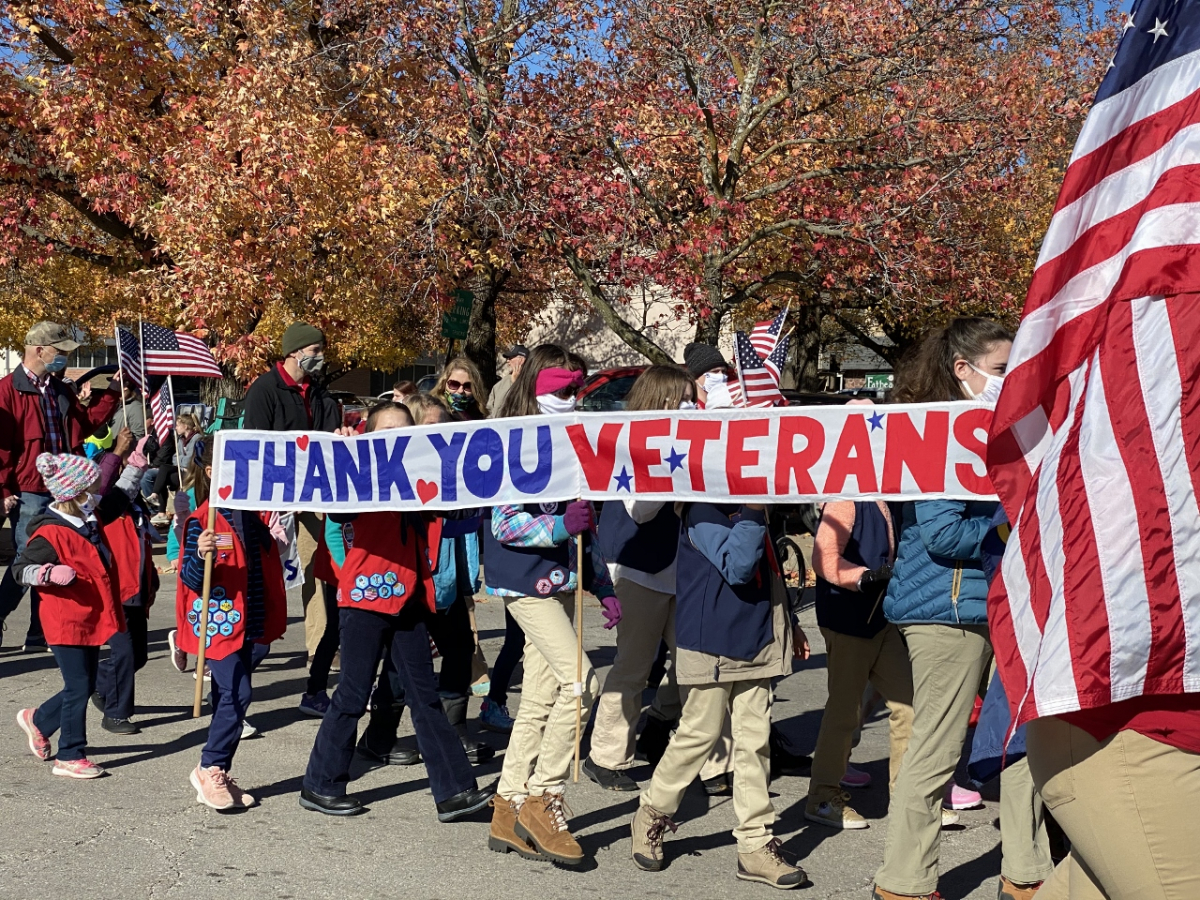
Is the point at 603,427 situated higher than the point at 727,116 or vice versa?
the point at 727,116

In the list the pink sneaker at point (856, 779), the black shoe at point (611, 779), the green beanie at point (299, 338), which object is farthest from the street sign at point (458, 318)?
the pink sneaker at point (856, 779)

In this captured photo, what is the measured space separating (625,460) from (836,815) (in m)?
1.78

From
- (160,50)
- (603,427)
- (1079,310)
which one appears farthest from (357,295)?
(1079,310)

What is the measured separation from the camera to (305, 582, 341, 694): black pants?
7.13 meters

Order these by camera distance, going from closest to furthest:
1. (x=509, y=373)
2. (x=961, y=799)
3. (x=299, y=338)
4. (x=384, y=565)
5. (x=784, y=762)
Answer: (x=384, y=565), (x=961, y=799), (x=784, y=762), (x=299, y=338), (x=509, y=373)

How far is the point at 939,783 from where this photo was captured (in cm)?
438

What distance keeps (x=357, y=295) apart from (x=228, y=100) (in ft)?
10.1

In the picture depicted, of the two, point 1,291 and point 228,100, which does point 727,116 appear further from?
point 1,291

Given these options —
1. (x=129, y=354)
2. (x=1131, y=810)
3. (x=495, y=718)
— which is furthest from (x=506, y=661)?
(x=129, y=354)

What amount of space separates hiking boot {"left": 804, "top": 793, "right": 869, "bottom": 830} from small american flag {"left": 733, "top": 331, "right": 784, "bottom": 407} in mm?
1716

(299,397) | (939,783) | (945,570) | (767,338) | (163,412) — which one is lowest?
(939,783)

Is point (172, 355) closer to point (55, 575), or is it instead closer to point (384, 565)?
A: point (55, 575)

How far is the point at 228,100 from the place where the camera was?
15.0 metres

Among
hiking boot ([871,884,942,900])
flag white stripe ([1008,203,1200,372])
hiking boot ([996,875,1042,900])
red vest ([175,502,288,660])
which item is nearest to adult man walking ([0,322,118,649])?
red vest ([175,502,288,660])
